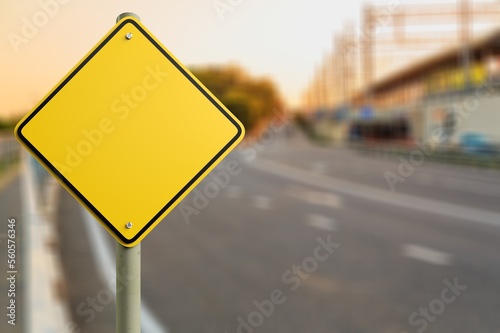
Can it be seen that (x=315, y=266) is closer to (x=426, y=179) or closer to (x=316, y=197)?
(x=316, y=197)

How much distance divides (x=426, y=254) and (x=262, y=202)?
864cm

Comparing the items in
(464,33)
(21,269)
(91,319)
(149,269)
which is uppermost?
(21,269)

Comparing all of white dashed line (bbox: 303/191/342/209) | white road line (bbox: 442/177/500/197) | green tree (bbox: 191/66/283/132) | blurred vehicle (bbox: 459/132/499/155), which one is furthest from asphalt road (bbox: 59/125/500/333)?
green tree (bbox: 191/66/283/132)

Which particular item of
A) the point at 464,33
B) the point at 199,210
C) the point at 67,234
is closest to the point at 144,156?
the point at 67,234

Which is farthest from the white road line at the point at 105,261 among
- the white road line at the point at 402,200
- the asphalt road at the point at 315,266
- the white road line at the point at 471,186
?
the white road line at the point at 471,186

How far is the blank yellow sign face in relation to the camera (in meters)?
1.91

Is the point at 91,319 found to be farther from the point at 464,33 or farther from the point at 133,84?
the point at 464,33

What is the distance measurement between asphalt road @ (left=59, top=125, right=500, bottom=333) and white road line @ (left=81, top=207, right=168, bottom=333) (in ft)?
0.33

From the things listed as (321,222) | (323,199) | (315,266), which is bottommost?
(323,199)

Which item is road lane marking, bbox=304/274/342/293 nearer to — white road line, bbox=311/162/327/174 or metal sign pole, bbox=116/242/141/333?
metal sign pole, bbox=116/242/141/333

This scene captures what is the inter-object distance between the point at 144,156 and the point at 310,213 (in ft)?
45.2

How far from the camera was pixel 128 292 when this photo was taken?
191 centimetres

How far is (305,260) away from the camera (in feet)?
31.2

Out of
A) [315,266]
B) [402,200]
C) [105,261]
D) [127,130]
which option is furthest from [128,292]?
[402,200]
